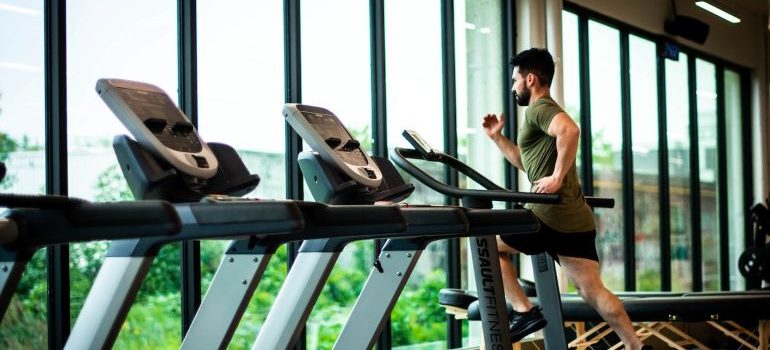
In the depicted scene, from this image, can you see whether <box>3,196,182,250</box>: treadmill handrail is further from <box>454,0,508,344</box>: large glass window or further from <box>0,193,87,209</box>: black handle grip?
<box>454,0,508,344</box>: large glass window

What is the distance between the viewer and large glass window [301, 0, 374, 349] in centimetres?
540

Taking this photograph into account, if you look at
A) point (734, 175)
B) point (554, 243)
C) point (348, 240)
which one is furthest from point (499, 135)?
point (734, 175)

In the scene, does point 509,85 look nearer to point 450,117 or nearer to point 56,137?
point 450,117

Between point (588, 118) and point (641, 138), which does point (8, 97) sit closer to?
point (588, 118)

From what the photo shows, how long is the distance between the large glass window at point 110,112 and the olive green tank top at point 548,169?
1549mm

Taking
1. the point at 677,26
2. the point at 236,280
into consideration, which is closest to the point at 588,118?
the point at 677,26

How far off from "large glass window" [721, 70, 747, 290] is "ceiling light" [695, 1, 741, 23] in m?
0.84

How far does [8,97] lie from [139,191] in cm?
174

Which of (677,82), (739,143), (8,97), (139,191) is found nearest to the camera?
(139,191)

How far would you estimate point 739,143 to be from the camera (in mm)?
10117

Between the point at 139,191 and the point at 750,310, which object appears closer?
the point at 139,191

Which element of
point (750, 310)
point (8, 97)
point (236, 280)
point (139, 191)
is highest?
point (8, 97)

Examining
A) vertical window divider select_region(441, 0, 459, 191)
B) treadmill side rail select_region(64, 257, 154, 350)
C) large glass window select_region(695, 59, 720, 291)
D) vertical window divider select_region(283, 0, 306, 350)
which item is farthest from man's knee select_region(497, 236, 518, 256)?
large glass window select_region(695, 59, 720, 291)

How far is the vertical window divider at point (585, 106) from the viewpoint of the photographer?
7535mm
